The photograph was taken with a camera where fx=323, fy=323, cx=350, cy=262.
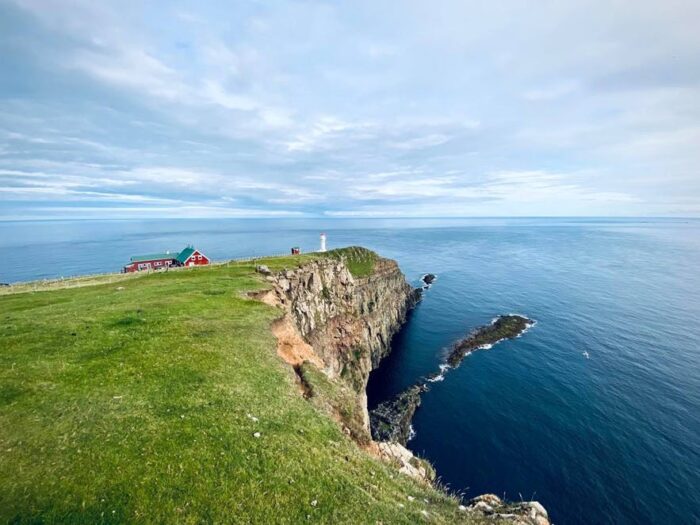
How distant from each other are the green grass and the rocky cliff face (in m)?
20.4

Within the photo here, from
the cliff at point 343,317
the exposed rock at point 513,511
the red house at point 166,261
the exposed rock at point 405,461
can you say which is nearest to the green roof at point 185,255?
the red house at point 166,261

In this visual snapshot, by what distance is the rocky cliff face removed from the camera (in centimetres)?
5622

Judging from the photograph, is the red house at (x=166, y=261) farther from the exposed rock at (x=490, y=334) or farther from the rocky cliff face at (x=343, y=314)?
the exposed rock at (x=490, y=334)

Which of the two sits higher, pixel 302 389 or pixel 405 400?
pixel 302 389

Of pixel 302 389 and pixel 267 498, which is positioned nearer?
pixel 267 498

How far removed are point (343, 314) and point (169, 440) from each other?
202ft

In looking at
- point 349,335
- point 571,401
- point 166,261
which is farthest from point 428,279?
point 166,261

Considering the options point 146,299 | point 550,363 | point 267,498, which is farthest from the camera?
point 550,363

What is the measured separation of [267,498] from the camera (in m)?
12.3

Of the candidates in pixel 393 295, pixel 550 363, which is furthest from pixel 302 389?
pixel 393 295

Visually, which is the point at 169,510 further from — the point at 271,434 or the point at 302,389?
the point at 302,389

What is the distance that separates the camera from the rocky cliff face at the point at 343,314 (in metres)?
56.2

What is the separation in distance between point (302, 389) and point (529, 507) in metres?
15.0

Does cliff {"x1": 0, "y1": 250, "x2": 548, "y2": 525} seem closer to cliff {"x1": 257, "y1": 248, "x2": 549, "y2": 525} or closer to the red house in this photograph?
cliff {"x1": 257, "y1": 248, "x2": 549, "y2": 525}
